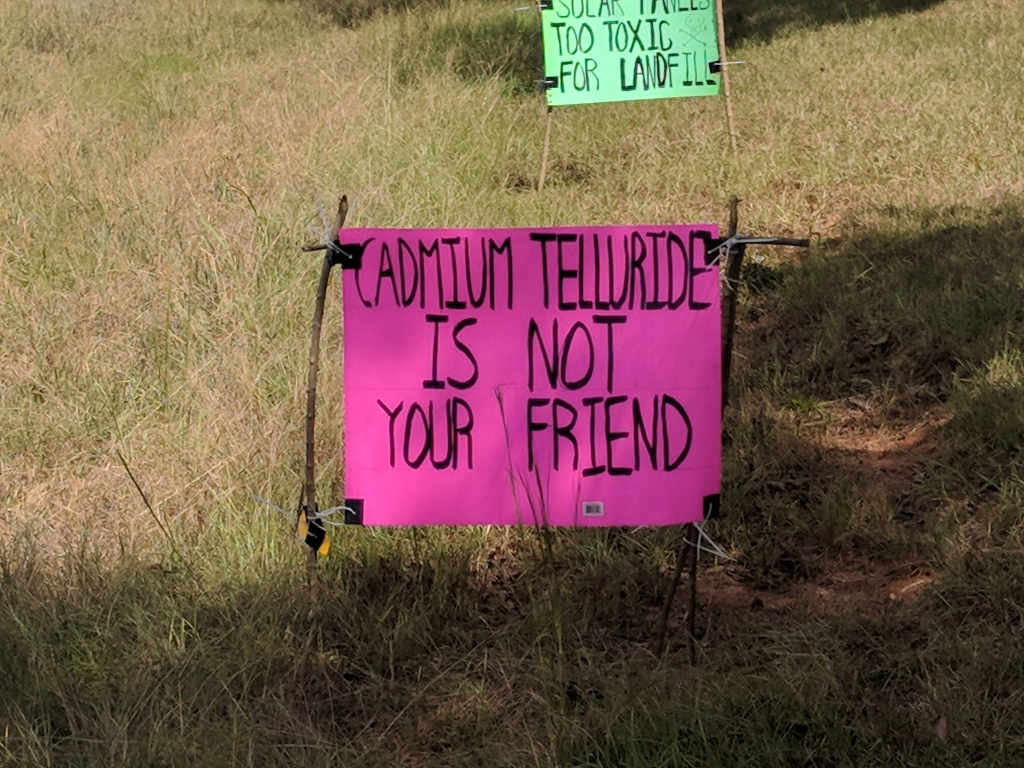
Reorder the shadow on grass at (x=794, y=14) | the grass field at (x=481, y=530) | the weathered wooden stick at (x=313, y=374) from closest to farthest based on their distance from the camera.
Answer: the grass field at (x=481, y=530), the weathered wooden stick at (x=313, y=374), the shadow on grass at (x=794, y=14)

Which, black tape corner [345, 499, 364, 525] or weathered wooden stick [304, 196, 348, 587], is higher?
weathered wooden stick [304, 196, 348, 587]

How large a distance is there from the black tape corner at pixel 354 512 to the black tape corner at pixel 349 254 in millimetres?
547

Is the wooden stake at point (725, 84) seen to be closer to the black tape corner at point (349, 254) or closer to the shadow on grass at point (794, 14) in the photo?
the shadow on grass at point (794, 14)

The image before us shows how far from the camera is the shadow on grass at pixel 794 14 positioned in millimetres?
10672

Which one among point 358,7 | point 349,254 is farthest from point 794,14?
point 349,254

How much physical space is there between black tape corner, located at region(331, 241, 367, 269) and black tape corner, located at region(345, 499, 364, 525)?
547 millimetres

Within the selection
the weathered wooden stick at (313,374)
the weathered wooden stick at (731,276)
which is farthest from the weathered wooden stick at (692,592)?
the weathered wooden stick at (313,374)

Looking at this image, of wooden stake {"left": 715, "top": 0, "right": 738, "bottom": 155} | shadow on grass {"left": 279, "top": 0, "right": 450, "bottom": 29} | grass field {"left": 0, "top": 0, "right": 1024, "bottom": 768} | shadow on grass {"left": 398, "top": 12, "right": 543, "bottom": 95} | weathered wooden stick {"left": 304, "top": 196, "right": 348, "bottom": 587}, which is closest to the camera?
grass field {"left": 0, "top": 0, "right": 1024, "bottom": 768}

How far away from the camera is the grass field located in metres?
2.68

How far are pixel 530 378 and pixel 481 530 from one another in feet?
2.23

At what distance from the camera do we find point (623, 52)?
7246mm

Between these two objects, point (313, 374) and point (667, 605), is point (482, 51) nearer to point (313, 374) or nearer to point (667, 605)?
point (313, 374)

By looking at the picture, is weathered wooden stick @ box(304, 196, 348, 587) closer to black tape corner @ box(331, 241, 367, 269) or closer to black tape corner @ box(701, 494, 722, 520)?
black tape corner @ box(331, 241, 367, 269)

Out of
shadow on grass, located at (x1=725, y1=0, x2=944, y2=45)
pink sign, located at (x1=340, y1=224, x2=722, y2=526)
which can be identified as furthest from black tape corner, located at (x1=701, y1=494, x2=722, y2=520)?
shadow on grass, located at (x1=725, y1=0, x2=944, y2=45)
